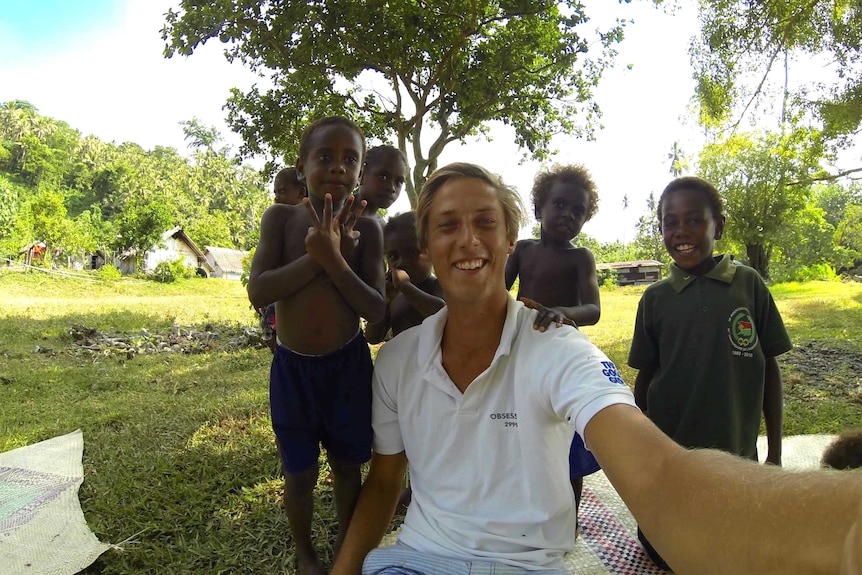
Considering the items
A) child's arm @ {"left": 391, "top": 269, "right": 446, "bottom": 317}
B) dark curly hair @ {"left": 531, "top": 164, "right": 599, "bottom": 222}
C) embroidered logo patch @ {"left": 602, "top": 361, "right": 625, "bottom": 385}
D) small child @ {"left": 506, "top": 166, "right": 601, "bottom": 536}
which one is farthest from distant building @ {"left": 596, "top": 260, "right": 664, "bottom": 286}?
embroidered logo patch @ {"left": 602, "top": 361, "right": 625, "bottom": 385}

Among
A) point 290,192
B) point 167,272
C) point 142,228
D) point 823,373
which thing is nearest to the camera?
point 290,192

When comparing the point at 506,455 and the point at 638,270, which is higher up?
the point at 506,455

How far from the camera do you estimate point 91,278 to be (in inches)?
827

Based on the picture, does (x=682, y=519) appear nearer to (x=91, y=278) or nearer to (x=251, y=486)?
(x=251, y=486)

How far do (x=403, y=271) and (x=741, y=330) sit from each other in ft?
5.06

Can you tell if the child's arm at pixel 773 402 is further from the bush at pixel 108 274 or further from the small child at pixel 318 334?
the bush at pixel 108 274

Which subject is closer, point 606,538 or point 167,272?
point 606,538

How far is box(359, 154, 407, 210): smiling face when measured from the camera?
9.52 ft

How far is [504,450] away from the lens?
1.34 meters

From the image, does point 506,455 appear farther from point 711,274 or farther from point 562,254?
point 562,254

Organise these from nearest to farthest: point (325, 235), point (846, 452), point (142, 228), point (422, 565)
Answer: point (422, 565) → point (325, 235) → point (846, 452) → point (142, 228)

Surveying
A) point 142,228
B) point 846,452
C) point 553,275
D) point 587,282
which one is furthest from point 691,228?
point 142,228

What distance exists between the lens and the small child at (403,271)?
2.65 meters

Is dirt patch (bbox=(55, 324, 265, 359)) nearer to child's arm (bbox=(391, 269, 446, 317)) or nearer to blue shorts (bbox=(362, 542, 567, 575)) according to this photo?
child's arm (bbox=(391, 269, 446, 317))
